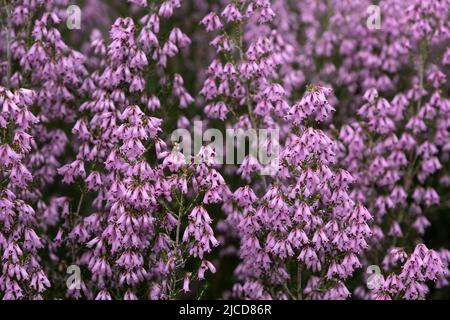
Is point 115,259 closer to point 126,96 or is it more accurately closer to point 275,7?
point 126,96
